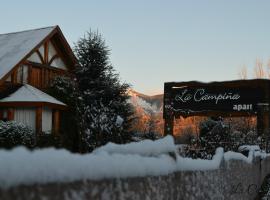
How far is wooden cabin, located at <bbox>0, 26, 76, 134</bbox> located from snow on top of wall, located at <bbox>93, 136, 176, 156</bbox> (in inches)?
726

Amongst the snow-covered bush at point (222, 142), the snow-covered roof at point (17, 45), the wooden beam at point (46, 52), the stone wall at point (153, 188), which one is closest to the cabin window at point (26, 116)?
the snow-covered roof at point (17, 45)

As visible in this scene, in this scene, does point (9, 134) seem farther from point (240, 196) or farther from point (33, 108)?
point (240, 196)

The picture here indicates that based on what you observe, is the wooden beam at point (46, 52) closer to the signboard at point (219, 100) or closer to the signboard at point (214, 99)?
the signboard at point (219, 100)

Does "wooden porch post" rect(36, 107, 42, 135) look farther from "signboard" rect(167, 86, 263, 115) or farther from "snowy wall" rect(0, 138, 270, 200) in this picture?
"snowy wall" rect(0, 138, 270, 200)

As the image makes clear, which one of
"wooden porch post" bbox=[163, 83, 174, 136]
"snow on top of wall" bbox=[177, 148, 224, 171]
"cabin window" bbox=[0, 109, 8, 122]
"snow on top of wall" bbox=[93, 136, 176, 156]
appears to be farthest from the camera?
"cabin window" bbox=[0, 109, 8, 122]

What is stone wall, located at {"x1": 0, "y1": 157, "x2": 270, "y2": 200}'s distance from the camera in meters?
1.89

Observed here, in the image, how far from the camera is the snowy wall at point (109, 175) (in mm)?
1763

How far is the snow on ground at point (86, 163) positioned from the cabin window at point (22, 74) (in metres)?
20.5

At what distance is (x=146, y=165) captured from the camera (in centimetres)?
308

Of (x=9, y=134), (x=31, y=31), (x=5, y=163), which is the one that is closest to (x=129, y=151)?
(x=5, y=163)

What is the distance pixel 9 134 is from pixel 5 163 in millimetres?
18285

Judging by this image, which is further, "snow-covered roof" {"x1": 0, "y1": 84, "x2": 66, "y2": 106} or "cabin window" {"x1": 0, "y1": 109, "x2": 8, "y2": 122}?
"cabin window" {"x1": 0, "y1": 109, "x2": 8, "y2": 122}

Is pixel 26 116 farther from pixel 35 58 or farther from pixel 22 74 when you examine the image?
pixel 35 58

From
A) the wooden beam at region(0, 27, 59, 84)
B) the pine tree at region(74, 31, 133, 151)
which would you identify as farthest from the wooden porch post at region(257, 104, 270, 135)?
the wooden beam at region(0, 27, 59, 84)
